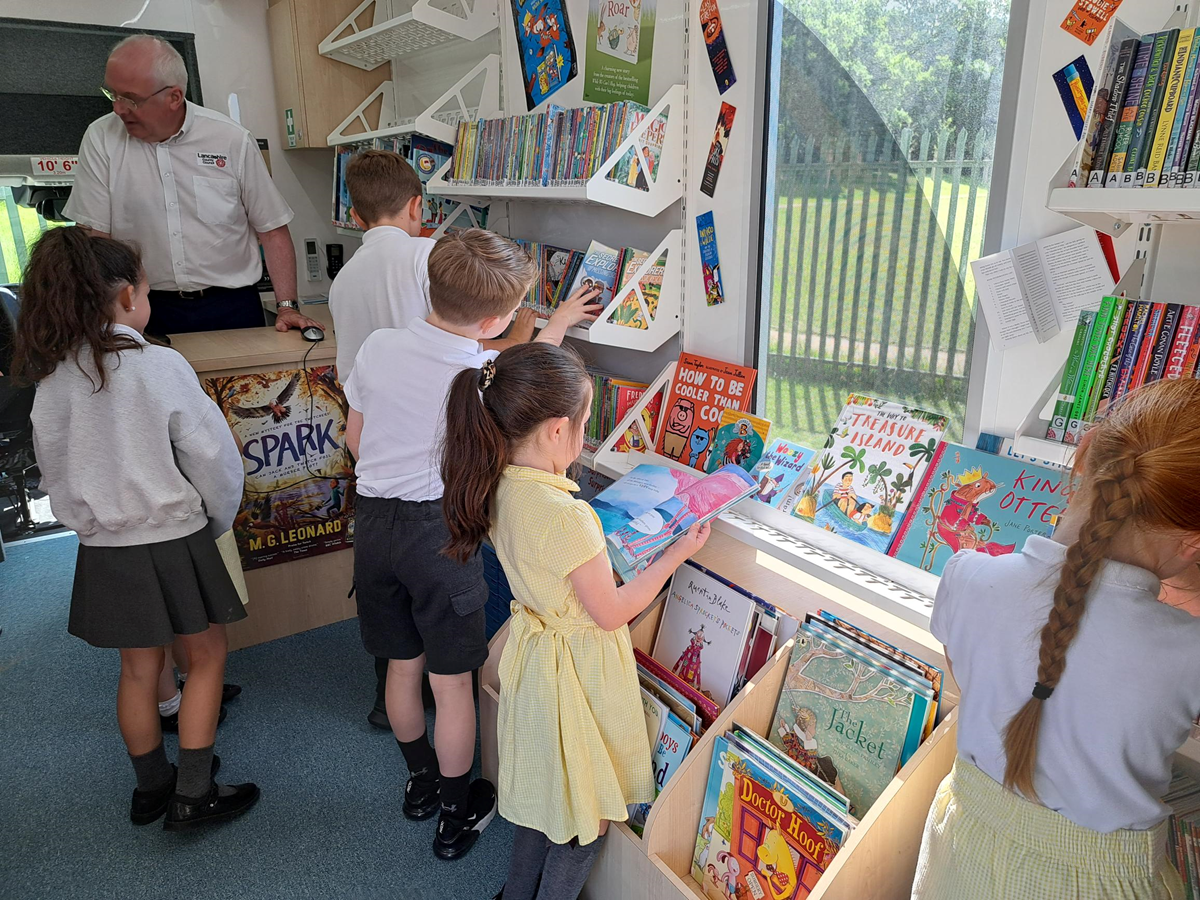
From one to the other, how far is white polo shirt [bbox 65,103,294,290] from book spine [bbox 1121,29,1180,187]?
3.07 metres

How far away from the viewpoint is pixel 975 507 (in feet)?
4.81

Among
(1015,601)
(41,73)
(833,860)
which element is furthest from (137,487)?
(41,73)

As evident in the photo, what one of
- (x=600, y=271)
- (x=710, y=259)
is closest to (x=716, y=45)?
(x=710, y=259)

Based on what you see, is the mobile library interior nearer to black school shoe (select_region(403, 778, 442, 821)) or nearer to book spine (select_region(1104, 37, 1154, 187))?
book spine (select_region(1104, 37, 1154, 187))

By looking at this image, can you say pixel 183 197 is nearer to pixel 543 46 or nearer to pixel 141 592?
pixel 543 46

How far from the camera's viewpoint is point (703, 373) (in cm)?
214

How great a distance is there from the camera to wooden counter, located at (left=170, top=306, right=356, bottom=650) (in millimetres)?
2898

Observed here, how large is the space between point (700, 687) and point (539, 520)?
0.62 metres

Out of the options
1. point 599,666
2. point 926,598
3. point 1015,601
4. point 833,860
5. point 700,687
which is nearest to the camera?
point 1015,601

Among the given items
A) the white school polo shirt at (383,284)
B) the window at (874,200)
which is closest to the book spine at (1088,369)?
the window at (874,200)

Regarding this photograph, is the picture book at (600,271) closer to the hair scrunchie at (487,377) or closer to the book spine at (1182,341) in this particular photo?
the hair scrunchie at (487,377)

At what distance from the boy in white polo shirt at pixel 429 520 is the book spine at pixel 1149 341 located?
123 cm

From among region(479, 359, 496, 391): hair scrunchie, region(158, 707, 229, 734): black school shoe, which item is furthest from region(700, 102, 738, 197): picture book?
region(158, 707, 229, 734): black school shoe

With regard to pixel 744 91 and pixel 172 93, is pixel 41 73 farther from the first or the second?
pixel 744 91
